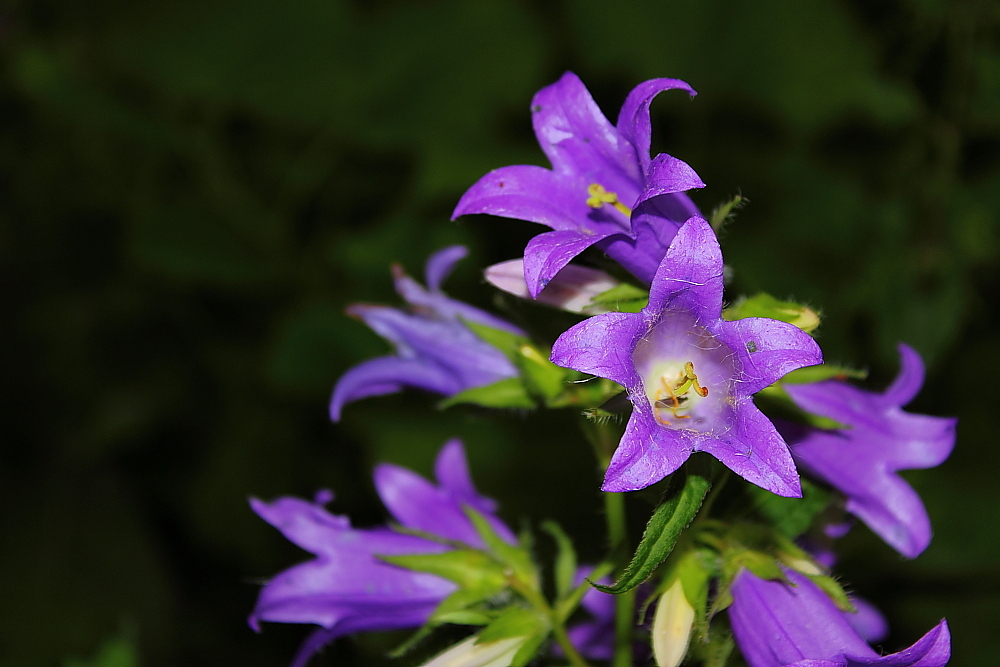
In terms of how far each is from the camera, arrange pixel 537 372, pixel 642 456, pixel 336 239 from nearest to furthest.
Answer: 1. pixel 642 456
2. pixel 537 372
3. pixel 336 239

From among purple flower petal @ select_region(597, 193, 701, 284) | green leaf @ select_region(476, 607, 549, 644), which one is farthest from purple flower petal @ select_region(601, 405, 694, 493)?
green leaf @ select_region(476, 607, 549, 644)

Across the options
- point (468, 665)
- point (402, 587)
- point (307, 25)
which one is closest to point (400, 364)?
point (402, 587)

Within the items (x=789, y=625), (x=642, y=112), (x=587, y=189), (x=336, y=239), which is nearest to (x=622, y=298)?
(x=587, y=189)

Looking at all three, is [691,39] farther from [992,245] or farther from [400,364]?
[400,364]

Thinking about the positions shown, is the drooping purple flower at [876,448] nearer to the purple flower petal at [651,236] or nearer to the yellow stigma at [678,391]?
the yellow stigma at [678,391]

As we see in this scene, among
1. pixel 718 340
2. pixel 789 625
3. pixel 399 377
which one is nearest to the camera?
pixel 718 340

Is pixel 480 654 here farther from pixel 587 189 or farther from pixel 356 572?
pixel 587 189
